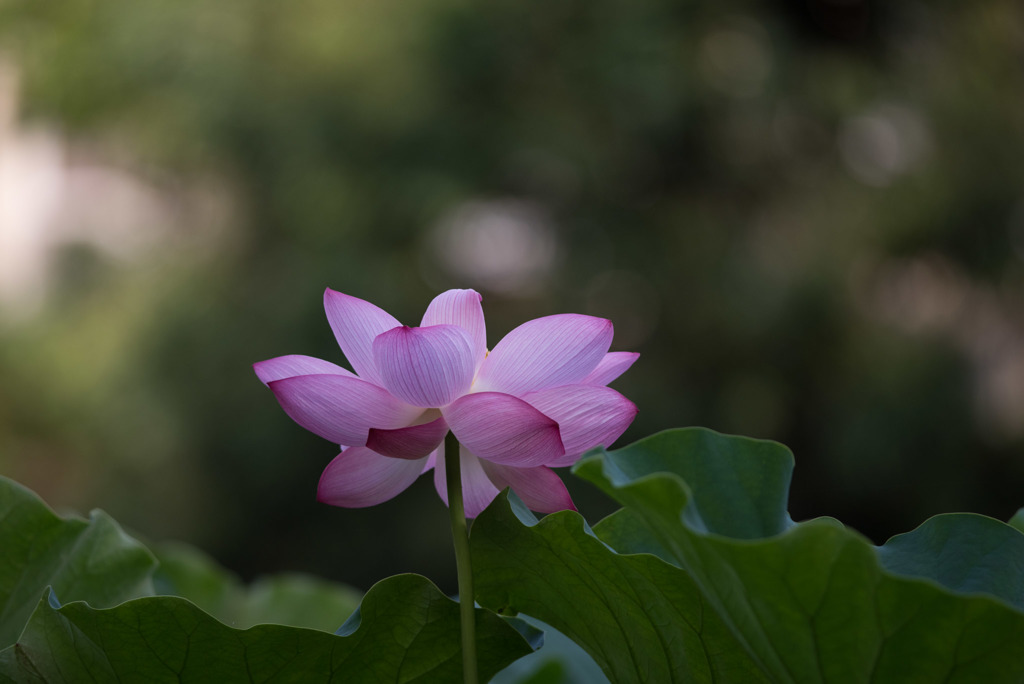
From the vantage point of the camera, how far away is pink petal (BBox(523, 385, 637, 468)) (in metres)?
0.24

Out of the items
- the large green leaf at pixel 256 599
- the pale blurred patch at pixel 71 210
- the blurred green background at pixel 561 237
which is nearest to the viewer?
the large green leaf at pixel 256 599

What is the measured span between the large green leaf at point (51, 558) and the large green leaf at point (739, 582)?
0.13 m

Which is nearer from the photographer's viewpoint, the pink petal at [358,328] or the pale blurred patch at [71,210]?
the pink petal at [358,328]

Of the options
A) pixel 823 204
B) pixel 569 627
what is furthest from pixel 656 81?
pixel 569 627

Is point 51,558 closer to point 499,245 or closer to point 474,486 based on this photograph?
point 474,486

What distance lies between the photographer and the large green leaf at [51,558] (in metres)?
0.30

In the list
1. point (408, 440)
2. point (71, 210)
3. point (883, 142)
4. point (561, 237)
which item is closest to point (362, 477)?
point (408, 440)

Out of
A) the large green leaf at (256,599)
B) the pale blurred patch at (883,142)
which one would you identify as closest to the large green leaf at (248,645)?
the large green leaf at (256,599)

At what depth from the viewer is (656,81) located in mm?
2859

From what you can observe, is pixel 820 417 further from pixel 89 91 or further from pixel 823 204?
pixel 89 91

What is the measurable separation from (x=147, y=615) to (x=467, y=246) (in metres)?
2.82

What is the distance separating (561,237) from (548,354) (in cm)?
279

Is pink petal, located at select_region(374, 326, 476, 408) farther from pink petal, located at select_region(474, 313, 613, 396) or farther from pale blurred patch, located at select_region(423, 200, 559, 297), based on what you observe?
pale blurred patch, located at select_region(423, 200, 559, 297)

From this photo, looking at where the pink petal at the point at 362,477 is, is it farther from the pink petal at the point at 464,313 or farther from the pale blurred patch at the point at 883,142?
the pale blurred patch at the point at 883,142
